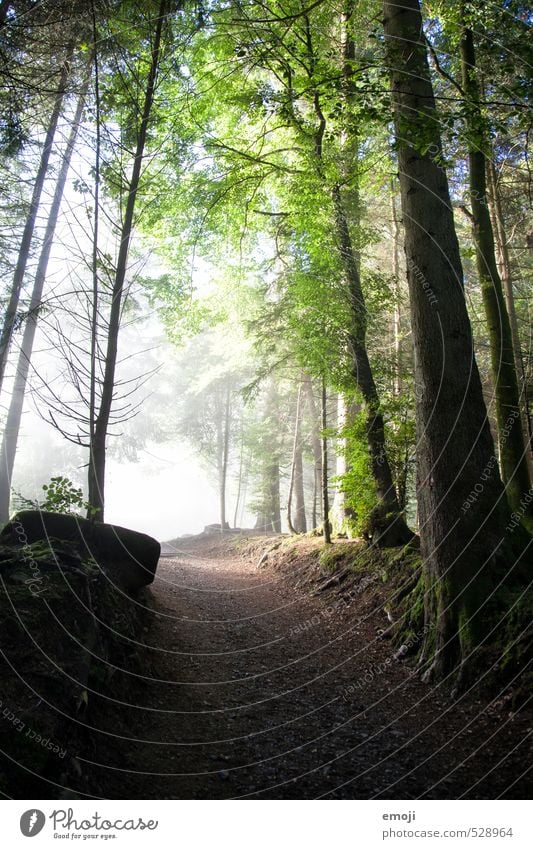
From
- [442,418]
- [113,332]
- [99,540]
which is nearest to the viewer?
[442,418]

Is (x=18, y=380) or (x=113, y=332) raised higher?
(x=18, y=380)

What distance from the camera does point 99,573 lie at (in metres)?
5.30

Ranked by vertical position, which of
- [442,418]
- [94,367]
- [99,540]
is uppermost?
[94,367]

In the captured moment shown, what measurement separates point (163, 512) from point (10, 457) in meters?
42.5

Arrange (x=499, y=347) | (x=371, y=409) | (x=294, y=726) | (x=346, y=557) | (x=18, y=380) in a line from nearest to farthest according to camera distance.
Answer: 1. (x=294, y=726)
2. (x=499, y=347)
3. (x=371, y=409)
4. (x=346, y=557)
5. (x=18, y=380)

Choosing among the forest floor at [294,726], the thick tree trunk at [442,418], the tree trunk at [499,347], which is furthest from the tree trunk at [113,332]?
the tree trunk at [499,347]

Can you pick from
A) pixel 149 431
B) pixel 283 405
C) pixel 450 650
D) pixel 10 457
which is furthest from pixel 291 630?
pixel 149 431

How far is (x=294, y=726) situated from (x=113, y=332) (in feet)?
17.0

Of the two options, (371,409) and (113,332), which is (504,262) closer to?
(371,409)

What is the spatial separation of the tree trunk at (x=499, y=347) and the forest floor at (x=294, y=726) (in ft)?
9.61

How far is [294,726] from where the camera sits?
437 centimetres

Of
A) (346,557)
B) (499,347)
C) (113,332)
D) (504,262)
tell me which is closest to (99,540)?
(113,332)

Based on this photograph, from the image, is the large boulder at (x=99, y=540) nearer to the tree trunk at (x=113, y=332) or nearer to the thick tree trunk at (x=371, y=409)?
the tree trunk at (x=113, y=332)

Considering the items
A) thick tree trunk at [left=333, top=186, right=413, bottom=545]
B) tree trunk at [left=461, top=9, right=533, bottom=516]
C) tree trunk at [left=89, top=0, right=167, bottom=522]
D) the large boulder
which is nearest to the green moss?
thick tree trunk at [left=333, top=186, right=413, bottom=545]
